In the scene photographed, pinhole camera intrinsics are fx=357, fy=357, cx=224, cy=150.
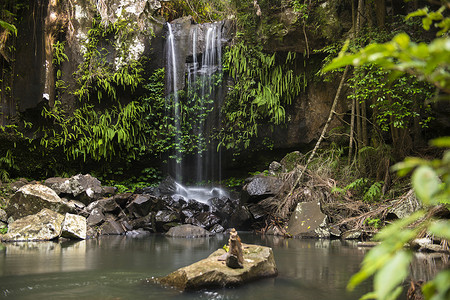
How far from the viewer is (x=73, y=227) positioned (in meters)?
7.88

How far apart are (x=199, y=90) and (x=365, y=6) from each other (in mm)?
5959

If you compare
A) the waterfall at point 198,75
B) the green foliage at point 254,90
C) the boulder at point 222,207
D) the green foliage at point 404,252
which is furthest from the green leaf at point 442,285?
the waterfall at point 198,75

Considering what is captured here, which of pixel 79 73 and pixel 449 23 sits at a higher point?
pixel 79 73

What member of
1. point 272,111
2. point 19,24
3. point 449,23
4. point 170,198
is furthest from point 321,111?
point 449,23

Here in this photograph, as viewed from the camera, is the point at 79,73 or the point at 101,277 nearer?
the point at 101,277

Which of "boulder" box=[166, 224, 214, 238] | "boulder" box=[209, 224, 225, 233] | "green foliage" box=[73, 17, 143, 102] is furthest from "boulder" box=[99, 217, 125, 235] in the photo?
"green foliage" box=[73, 17, 143, 102]

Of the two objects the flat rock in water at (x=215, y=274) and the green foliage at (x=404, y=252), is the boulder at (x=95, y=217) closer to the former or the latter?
the flat rock in water at (x=215, y=274)

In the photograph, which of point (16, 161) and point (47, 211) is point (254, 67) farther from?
point (16, 161)

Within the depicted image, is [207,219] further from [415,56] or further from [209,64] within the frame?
[415,56]

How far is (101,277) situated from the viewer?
13.2 feet

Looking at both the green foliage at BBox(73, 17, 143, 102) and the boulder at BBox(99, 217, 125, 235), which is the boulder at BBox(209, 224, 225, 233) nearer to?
the boulder at BBox(99, 217, 125, 235)

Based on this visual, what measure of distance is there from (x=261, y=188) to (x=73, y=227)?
15.5ft

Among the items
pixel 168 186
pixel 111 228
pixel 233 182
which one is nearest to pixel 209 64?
pixel 233 182

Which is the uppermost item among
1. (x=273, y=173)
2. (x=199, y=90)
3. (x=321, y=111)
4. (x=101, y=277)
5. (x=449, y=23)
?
(x=199, y=90)
